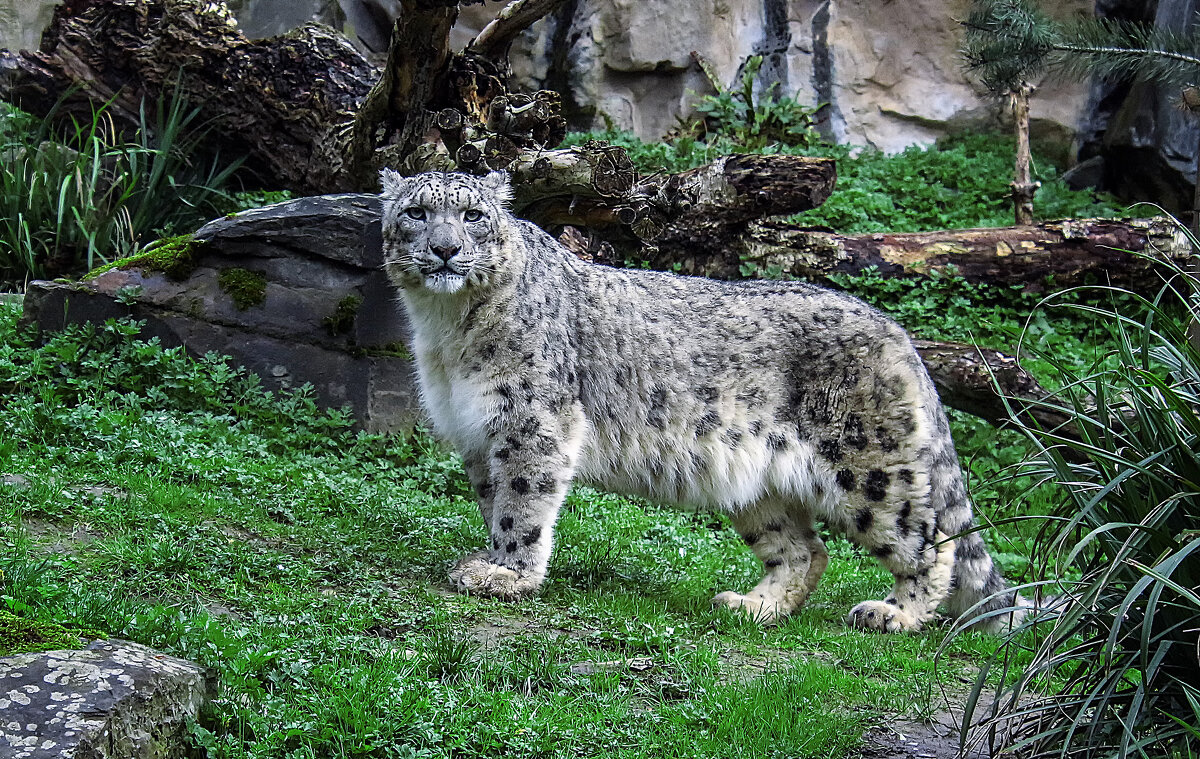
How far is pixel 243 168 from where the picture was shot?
11867mm

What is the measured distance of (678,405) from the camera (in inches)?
254

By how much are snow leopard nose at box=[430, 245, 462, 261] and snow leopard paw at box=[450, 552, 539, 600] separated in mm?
1611

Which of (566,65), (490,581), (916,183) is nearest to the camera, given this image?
(490,581)

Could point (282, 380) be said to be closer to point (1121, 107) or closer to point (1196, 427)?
point (1196, 427)

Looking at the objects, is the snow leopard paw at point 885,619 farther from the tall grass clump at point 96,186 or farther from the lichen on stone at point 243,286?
the tall grass clump at point 96,186

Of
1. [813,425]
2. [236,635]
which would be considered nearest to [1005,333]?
[813,425]

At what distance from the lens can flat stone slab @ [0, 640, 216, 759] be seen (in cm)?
293

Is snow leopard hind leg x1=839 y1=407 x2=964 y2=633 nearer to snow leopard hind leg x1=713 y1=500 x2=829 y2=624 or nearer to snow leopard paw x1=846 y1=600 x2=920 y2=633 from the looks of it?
snow leopard paw x1=846 y1=600 x2=920 y2=633

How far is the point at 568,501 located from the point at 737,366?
2251mm

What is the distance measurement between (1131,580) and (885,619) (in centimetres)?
291

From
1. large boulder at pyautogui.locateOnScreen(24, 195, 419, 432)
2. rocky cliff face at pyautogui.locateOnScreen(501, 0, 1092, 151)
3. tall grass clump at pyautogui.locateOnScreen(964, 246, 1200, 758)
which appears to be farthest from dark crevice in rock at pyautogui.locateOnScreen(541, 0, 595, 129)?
tall grass clump at pyautogui.locateOnScreen(964, 246, 1200, 758)

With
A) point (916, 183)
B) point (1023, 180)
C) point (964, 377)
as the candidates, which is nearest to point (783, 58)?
point (916, 183)

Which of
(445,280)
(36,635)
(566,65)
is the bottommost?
(36,635)

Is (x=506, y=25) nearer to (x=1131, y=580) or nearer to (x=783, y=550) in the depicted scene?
(x=783, y=550)
